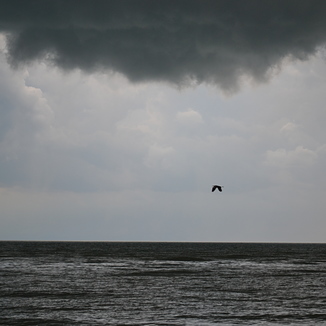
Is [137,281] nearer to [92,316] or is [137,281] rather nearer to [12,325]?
[92,316]

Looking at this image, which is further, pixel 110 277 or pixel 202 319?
pixel 110 277

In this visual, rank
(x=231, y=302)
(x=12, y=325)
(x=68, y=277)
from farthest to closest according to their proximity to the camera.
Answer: (x=68, y=277) < (x=231, y=302) < (x=12, y=325)

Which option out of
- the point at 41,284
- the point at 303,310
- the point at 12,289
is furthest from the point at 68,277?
the point at 303,310

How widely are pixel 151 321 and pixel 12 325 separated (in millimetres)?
6743

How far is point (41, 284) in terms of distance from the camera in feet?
137

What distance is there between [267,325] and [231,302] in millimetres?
7850

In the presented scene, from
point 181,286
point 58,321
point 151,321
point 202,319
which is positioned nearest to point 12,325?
point 58,321

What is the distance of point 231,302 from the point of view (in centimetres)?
3212

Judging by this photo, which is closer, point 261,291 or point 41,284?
point 261,291

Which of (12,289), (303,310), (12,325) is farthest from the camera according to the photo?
(12,289)

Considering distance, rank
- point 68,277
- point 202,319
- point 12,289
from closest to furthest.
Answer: point 202,319, point 12,289, point 68,277

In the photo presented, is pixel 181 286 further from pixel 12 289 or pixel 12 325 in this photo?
pixel 12 325

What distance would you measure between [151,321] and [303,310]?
9.54 metres

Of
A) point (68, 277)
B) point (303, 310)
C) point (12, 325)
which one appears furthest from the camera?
point (68, 277)
